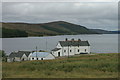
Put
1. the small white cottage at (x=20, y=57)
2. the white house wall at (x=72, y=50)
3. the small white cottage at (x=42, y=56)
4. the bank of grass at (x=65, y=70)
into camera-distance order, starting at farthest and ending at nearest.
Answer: the white house wall at (x=72, y=50) < the small white cottage at (x=20, y=57) < the small white cottage at (x=42, y=56) < the bank of grass at (x=65, y=70)

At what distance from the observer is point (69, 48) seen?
55.5 m

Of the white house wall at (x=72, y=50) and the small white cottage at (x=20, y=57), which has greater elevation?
the white house wall at (x=72, y=50)

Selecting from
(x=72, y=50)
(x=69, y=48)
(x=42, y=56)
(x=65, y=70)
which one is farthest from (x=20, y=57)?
(x=65, y=70)

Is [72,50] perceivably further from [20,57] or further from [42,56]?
[20,57]

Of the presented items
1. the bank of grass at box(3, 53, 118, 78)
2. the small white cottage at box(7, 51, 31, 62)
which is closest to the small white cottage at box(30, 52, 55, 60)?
the small white cottage at box(7, 51, 31, 62)

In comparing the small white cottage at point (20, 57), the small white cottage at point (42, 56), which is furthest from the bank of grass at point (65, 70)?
the small white cottage at point (20, 57)

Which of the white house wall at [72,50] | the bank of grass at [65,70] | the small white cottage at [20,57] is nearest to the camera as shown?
the bank of grass at [65,70]

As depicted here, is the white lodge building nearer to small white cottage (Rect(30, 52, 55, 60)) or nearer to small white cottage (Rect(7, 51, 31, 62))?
small white cottage (Rect(30, 52, 55, 60))

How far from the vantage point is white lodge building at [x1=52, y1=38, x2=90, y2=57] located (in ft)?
179

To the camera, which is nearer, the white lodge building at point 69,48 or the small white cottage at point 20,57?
the small white cottage at point 20,57

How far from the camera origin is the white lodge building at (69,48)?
54656 millimetres

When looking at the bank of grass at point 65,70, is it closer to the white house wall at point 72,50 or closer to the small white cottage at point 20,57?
the small white cottage at point 20,57

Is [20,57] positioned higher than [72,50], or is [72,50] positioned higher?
[72,50]

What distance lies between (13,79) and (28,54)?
39862 millimetres
